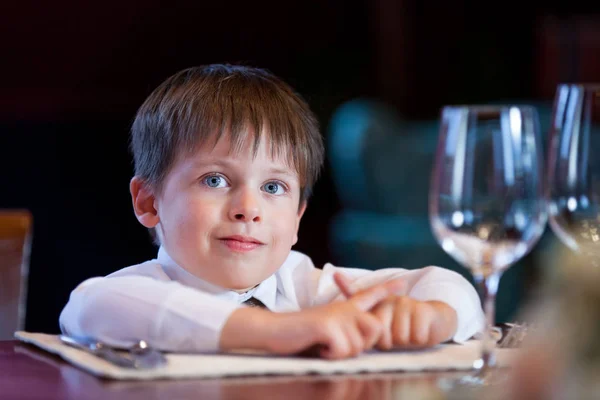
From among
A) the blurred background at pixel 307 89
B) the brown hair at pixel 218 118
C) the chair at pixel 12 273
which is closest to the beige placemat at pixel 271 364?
the brown hair at pixel 218 118

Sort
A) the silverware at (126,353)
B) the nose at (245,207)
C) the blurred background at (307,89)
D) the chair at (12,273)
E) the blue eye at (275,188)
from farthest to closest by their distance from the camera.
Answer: the blurred background at (307,89) → the chair at (12,273) → the blue eye at (275,188) → the nose at (245,207) → the silverware at (126,353)

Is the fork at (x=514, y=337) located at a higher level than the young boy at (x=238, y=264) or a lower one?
lower

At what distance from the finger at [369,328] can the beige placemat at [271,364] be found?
0.7 inches

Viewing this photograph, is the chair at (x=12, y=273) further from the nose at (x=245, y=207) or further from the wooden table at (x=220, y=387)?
the wooden table at (x=220, y=387)

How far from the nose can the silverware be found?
0.98ft

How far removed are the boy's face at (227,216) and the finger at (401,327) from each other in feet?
1.12

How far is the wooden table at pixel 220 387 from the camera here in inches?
35.7

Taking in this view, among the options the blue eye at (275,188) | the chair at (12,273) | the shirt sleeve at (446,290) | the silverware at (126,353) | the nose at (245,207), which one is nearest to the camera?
the silverware at (126,353)

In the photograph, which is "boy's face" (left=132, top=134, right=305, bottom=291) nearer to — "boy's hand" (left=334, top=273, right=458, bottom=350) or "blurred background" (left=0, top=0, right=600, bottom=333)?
"boy's hand" (left=334, top=273, right=458, bottom=350)

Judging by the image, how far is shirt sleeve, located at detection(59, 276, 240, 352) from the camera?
42.8 inches

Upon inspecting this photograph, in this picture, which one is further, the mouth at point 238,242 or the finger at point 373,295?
the mouth at point 238,242

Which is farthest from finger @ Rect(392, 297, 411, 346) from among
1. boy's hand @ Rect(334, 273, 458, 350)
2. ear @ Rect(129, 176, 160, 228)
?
ear @ Rect(129, 176, 160, 228)

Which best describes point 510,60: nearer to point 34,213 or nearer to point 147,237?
point 147,237

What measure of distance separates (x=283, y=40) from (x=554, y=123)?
17.0ft
